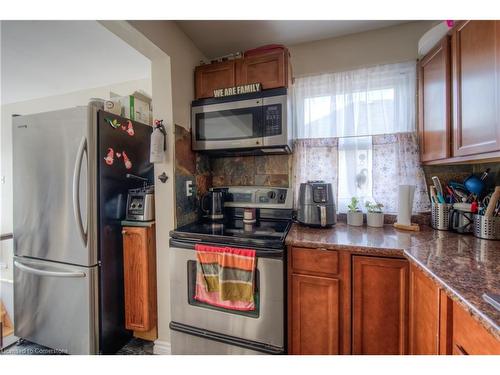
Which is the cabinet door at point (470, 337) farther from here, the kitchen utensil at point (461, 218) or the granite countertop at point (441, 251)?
the kitchen utensil at point (461, 218)

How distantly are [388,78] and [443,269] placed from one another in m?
1.45

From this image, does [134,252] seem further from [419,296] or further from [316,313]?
[419,296]

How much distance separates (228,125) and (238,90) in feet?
0.89

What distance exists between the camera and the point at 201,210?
178cm

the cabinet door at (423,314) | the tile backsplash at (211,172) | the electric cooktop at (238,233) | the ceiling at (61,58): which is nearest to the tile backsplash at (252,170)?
the tile backsplash at (211,172)

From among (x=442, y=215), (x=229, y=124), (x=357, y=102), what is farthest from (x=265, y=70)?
(x=442, y=215)

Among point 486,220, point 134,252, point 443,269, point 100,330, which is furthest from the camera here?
point 134,252

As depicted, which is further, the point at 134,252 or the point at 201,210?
the point at 201,210

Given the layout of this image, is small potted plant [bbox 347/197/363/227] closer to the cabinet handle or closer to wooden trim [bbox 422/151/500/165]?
wooden trim [bbox 422/151/500/165]

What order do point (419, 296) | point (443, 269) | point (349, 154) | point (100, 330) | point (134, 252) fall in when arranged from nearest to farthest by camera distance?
point (443, 269), point (419, 296), point (100, 330), point (134, 252), point (349, 154)

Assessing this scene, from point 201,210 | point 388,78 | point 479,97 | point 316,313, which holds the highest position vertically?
point 388,78

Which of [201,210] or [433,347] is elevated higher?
[201,210]

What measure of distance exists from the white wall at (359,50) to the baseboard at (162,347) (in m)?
2.36

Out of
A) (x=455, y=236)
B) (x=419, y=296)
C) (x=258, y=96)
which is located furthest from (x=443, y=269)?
(x=258, y=96)
